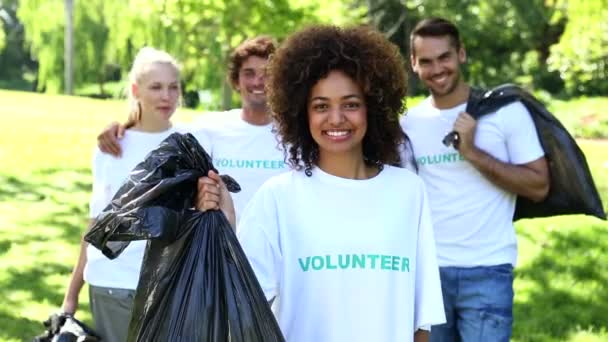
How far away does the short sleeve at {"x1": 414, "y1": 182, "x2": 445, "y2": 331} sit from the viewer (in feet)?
8.97

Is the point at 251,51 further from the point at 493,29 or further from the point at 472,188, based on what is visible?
the point at 493,29

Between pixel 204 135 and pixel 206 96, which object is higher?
pixel 206 96

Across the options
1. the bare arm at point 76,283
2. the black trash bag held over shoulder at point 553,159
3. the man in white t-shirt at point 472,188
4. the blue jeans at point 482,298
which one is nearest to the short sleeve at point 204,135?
the bare arm at point 76,283

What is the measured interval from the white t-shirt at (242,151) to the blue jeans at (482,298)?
92 centimetres

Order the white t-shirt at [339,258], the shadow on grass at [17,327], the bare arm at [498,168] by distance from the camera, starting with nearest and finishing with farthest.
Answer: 1. the white t-shirt at [339,258]
2. the bare arm at [498,168]
3. the shadow on grass at [17,327]

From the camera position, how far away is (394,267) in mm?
2654

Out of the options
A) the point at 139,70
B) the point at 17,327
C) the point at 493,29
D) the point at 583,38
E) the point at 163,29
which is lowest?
the point at 17,327

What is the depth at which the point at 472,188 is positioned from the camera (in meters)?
4.13

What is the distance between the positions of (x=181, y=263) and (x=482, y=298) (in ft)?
6.32

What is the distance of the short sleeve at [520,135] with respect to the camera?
411cm

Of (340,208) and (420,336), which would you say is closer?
(340,208)

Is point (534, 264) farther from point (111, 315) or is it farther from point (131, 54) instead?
point (131, 54)

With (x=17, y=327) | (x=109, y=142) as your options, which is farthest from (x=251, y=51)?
(x=17, y=327)

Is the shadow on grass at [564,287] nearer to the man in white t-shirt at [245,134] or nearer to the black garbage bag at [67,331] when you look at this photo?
the man in white t-shirt at [245,134]
